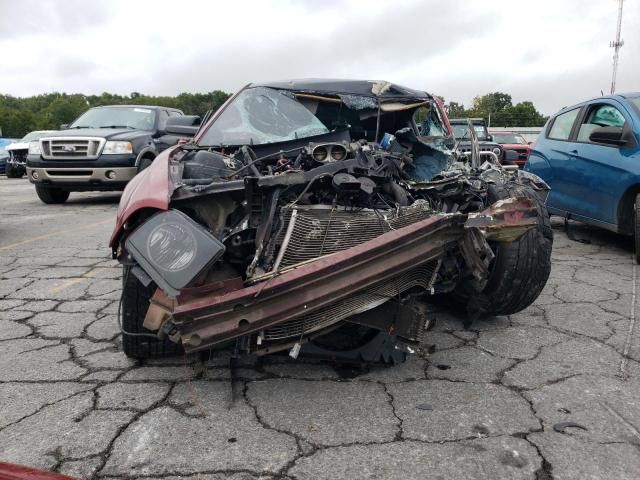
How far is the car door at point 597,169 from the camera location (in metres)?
5.75

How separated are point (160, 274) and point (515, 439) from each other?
1.65 m

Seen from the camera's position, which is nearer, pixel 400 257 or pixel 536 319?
pixel 400 257

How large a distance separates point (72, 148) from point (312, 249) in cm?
824

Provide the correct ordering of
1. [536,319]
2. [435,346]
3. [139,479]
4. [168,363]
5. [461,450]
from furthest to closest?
[536,319] → [435,346] → [168,363] → [461,450] → [139,479]

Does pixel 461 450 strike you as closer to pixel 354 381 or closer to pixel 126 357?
pixel 354 381

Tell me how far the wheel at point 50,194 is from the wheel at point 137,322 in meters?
8.39

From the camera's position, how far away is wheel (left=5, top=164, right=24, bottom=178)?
1888cm

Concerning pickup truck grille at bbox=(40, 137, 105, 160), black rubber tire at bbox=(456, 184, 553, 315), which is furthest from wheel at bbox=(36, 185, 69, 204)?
black rubber tire at bbox=(456, 184, 553, 315)

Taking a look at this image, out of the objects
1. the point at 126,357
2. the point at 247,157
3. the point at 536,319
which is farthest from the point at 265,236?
the point at 536,319

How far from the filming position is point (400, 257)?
2.49m

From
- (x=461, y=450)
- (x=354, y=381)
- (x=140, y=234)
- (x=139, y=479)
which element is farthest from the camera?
(x=354, y=381)

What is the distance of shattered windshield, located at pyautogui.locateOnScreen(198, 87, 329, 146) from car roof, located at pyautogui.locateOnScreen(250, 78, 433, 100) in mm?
111

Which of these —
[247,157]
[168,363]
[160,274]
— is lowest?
[168,363]

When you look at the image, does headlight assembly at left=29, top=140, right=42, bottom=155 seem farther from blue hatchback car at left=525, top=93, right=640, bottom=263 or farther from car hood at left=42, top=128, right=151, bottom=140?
blue hatchback car at left=525, top=93, right=640, bottom=263
